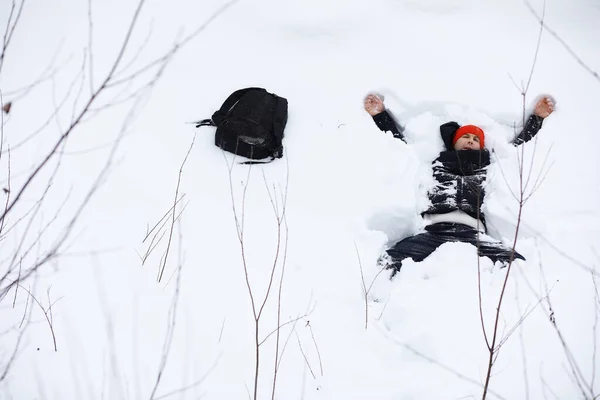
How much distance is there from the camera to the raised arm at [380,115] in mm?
3234

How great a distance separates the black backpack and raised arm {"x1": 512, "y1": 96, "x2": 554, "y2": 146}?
1761 millimetres

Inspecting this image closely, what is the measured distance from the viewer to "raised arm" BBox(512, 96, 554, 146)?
10.2 feet

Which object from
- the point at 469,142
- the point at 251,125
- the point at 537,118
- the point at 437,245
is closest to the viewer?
the point at 437,245

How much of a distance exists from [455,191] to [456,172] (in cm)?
20

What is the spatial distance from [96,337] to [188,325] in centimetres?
35

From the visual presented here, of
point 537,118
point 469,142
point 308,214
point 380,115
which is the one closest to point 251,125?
point 308,214

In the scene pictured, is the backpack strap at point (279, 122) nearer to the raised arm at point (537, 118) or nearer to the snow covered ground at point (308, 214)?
the snow covered ground at point (308, 214)

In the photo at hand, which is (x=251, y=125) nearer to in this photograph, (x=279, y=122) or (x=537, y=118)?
(x=279, y=122)

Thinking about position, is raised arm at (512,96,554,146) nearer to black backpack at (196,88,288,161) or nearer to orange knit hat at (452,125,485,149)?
orange knit hat at (452,125,485,149)

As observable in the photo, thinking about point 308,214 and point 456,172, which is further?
point 456,172

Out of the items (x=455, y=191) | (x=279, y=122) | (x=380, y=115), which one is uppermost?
(x=380, y=115)

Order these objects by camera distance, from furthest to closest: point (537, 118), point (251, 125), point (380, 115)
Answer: point (380, 115) < point (537, 118) < point (251, 125)

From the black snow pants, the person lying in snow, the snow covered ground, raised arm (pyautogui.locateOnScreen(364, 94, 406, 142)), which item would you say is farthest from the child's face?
the black snow pants

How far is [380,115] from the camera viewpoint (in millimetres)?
3283
